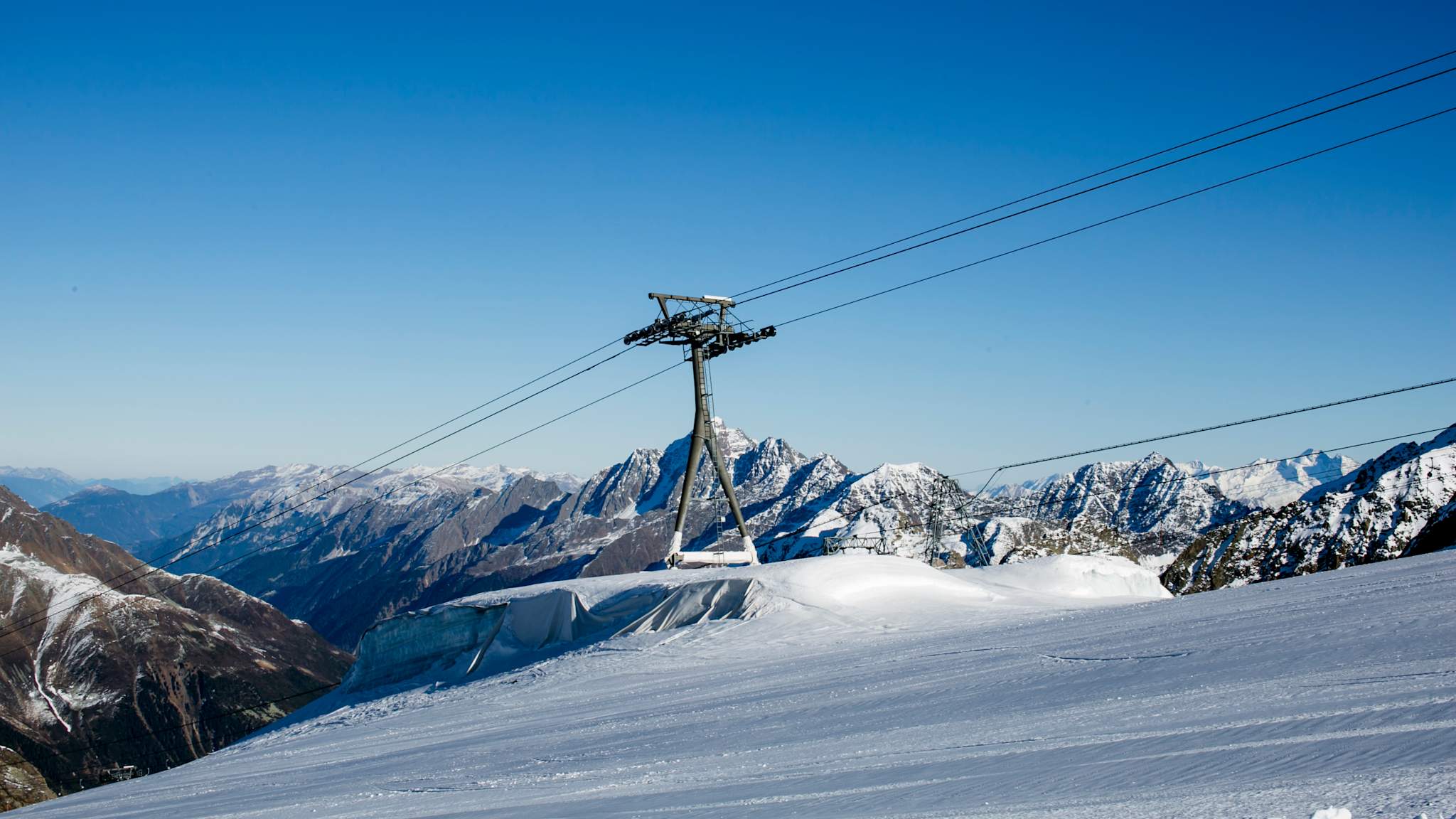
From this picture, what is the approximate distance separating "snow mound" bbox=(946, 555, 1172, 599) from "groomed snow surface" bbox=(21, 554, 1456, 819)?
4742 mm

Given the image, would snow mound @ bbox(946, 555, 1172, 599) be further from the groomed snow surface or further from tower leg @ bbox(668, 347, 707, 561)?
tower leg @ bbox(668, 347, 707, 561)

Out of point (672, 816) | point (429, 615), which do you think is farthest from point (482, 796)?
point (429, 615)

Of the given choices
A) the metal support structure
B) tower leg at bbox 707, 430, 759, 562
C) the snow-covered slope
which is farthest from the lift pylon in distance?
the snow-covered slope

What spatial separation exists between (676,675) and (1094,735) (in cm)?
1298

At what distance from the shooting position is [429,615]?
3294 centimetres

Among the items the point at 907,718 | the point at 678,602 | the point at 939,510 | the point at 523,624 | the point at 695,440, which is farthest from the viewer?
the point at 939,510

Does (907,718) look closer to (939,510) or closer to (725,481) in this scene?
(725,481)

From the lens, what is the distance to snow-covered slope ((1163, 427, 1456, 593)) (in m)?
165

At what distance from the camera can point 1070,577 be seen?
33.3m

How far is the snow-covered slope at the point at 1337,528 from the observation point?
165 metres

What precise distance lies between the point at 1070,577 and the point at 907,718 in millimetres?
23846

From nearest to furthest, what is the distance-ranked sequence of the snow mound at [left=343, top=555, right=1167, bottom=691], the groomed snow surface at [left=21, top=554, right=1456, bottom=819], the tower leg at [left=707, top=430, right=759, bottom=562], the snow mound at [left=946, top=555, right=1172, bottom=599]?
the groomed snow surface at [left=21, top=554, right=1456, bottom=819] < the snow mound at [left=343, top=555, right=1167, bottom=691] < the snow mound at [left=946, top=555, right=1172, bottom=599] < the tower leg at [left=707, top=430, right=759, bottom=562]

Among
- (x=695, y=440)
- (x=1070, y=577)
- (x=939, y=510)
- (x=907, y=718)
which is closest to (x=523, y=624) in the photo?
(x=695, y=440)

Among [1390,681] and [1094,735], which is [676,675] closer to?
[1094,735]
